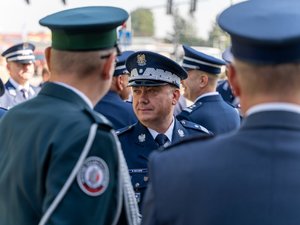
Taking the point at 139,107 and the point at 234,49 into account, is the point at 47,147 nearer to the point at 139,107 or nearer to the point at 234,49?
the point at 234,49

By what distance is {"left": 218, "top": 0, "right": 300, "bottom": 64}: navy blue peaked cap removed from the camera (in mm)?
1565

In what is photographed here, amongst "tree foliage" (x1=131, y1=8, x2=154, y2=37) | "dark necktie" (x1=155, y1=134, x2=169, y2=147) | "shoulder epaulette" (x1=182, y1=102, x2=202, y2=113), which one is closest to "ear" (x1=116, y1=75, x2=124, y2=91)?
"shoulder epaulette" (x1=182, y1=102, x2=202, y2=113)

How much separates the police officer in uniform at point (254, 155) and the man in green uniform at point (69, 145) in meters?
0.43

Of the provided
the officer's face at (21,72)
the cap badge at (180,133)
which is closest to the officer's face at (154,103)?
the cap badge at (180,133)

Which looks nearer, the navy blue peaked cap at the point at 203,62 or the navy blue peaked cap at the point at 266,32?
Answer: the navy blue peaked cap at the point at 266,32

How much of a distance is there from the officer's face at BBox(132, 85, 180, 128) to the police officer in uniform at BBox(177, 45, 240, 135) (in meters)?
0.73

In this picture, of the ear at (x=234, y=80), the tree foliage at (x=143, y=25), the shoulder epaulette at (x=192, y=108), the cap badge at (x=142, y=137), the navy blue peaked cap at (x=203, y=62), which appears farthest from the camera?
the tree foliage at (x=143, y=25)

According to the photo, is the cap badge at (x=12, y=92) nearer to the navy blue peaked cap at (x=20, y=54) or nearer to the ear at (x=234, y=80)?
the navy blue peaked cap at (x=20, y=54)

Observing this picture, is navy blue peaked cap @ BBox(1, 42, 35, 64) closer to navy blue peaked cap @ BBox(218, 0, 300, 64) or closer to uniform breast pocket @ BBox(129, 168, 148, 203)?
uniform breast pocket @ BBox(129, 168, 148, 203)

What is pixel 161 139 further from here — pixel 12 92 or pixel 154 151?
pixel 12 92

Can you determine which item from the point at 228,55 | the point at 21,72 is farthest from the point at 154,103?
the point at 21,72

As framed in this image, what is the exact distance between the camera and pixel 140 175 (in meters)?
3.35

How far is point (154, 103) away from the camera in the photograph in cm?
368

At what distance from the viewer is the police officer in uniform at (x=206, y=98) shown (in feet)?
14.6
